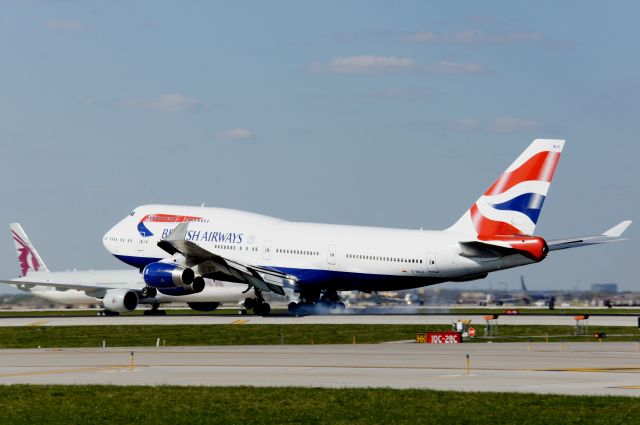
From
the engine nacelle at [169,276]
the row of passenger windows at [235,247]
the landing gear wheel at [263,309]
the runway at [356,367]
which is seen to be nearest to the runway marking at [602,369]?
the runway at [356,367]

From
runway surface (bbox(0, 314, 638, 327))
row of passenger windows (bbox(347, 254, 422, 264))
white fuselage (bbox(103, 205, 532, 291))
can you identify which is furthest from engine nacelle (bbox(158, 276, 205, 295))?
row of passenger windows (bbox(347, 254, 422, 264))

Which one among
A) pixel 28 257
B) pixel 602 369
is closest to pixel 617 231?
pixel 602 369

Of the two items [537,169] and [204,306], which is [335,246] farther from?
[204,306]

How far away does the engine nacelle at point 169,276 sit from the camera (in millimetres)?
75000

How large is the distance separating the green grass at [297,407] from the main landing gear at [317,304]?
4820 centimetres

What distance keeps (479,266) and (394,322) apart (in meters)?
8.46

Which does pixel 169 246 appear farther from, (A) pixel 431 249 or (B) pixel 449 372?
(B) pixel 449 372

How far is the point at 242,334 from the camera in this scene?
61.7 m

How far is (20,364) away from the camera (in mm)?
42250

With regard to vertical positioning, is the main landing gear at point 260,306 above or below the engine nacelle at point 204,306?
below

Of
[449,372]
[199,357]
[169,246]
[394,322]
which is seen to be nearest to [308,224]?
[169,246]

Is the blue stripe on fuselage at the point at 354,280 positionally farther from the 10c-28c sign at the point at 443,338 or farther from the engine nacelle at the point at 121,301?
the 10c-28c sign at the point at 443,338

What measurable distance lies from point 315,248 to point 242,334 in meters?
18.0

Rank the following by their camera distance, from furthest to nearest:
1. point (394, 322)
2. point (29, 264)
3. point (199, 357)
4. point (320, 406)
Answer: point (29, 264) < point (394, 322) < point (199, 357) < point (320, 406)
